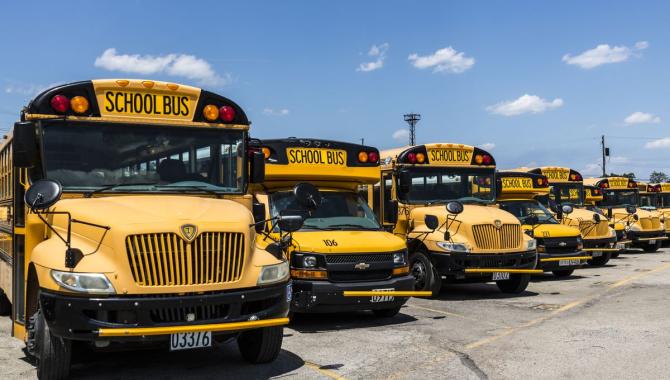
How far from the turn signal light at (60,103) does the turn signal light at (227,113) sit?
57.5 inches

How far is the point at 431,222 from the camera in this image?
1090cm

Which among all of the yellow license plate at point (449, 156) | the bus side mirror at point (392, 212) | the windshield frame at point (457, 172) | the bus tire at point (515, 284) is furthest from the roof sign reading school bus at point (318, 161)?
the bus tire at point (515, 284)

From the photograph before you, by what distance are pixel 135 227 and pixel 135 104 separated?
5.63ft

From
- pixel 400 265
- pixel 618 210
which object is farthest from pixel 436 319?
pixel 618 210

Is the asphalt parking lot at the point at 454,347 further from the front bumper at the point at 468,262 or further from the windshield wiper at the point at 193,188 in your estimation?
the windshield wiper at the point at 193,188

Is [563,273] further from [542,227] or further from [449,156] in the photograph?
[449,156]

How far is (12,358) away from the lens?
22.4 feet

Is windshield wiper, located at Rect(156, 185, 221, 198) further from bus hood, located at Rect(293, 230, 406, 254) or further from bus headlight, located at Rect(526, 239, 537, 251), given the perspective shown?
bus headlight, located at Rect(526, 239, 537, 251)

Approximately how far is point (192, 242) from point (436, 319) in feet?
15.3

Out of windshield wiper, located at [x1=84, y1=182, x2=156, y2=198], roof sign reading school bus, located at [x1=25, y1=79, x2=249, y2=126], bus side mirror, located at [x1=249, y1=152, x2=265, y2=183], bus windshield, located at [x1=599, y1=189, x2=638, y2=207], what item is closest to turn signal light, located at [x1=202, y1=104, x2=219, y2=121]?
roof sign reading school bus, located at [x1=25, y1=79, x2=249, y2=126]

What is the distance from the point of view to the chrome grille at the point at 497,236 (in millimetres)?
10898

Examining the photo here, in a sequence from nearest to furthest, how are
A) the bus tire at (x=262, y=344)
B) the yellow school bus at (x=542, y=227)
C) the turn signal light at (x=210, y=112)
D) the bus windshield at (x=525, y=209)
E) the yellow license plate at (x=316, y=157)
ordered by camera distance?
the bus tire at (x=262, y=344) < the turn signal light at (x=210, y=112) < the yellow license plate at (x=316, y=157) < the yellow school bus at (x=542, y=227) < the bus windshield at (x=525, y=209)

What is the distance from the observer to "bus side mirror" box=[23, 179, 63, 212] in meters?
5.40

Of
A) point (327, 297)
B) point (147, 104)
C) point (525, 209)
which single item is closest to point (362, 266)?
point (327, 297)
